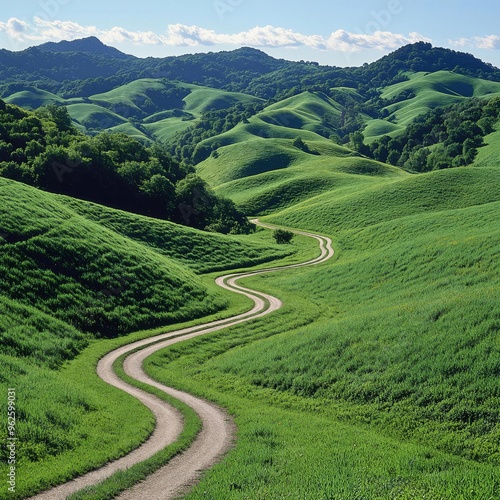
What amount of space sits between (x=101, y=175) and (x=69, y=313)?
254 feet

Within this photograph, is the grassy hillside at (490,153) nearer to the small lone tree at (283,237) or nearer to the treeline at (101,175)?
the small lone tree at (283,237)

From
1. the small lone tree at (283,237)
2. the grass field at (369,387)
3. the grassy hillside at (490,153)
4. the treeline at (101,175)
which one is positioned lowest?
the grass field at (369,387)

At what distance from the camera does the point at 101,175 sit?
11125cm

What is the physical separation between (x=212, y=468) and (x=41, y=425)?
8276 millimetres

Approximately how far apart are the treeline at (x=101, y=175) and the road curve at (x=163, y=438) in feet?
242

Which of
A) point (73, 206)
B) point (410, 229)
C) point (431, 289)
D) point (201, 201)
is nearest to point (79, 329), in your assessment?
point (431, 289)

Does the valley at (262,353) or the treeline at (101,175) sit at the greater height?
the treeline at (101,175)

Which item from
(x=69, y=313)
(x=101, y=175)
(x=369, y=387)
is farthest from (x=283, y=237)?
(x=369, y=387)

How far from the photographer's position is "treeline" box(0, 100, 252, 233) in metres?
→ 104

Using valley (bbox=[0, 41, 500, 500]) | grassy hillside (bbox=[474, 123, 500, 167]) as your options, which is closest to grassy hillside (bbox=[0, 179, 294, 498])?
valley (bbox=[0, 41, 500, 500])

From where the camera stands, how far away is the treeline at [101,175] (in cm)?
10438

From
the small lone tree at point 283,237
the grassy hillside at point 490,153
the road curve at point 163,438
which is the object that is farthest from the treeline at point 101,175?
the grassy hillside at point 490,153

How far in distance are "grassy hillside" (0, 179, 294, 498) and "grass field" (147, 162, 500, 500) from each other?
18.8 feet

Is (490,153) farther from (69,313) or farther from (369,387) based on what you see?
(69,313)
